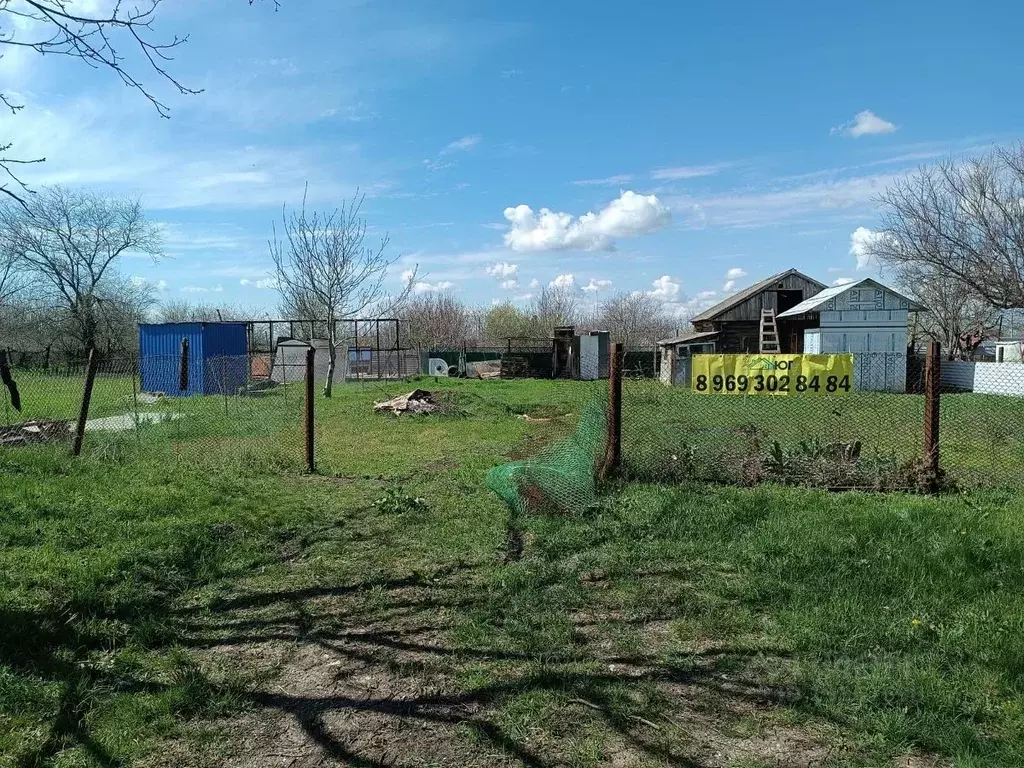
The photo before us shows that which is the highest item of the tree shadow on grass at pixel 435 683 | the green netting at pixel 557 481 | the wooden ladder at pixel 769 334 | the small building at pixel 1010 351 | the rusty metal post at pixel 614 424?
the wooden ladder at pixel 769 334

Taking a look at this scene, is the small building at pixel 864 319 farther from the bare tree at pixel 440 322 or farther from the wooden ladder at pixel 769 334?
the bare tree at pixel 440 322

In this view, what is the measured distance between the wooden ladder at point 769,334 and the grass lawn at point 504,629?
24.9 m

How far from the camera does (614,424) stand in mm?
6969

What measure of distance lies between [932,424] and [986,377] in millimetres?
20759

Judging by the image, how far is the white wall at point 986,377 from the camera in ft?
72.1

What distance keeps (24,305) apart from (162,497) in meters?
43.6

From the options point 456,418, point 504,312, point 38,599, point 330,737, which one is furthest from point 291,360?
point 504,312

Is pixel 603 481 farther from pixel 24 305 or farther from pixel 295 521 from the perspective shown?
pixel 24 305

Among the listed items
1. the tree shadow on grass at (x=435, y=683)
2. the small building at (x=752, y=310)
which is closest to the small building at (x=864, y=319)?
the small building at (x=752, y=310)

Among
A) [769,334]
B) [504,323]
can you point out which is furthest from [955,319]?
[504,323]

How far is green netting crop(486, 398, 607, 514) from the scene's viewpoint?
6078 mm

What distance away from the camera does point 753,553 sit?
15.8ft

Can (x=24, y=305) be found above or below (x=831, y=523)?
above

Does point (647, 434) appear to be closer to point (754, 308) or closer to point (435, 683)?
point (435, 683)
